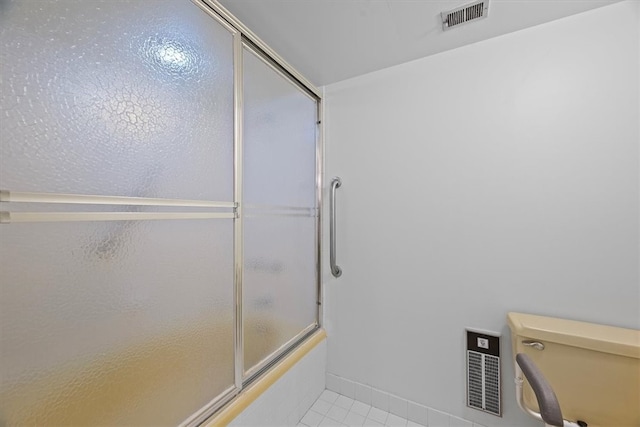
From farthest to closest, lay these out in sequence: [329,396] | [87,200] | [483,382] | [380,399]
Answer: [329,396]
[380,399]
[483,382]
[87,200]

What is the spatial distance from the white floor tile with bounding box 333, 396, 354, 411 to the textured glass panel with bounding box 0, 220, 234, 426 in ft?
3.22

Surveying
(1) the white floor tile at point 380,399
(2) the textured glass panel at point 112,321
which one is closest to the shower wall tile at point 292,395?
(2) the textured glass panel at point 112,321

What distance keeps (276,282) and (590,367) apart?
1529 millimetres

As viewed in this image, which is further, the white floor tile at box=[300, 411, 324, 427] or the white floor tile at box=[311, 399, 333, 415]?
the white floor tile at box=[311, 399, 333, 415]

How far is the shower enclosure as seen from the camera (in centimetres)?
69

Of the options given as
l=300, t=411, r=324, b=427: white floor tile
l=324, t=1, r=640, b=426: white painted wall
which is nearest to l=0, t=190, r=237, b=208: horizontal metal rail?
l=324, t=1, r=640, b=426: white painted wall

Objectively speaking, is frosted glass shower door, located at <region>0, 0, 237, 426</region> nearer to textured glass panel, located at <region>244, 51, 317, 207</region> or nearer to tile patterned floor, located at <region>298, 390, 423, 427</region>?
textured glass panel, located at <region>244, 51, 317, 207</region>

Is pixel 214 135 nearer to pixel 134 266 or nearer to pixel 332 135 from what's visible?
pixel 134 266

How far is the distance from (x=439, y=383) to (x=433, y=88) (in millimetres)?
1824

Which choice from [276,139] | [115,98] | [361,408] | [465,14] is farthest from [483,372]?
[115,98]

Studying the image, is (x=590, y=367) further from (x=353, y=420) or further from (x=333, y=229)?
(x=333, y=229)

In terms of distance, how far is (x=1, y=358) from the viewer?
2.11 ft

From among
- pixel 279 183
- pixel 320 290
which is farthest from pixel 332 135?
pixel 320 290

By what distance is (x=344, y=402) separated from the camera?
73.9 inches
